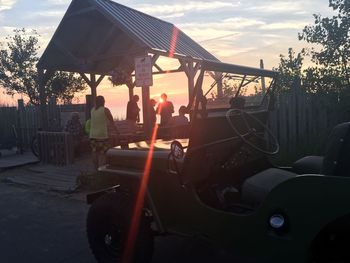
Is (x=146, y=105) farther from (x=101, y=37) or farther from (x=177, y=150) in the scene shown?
(x=177, y=150)

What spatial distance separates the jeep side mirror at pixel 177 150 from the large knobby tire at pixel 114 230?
713 millimetres

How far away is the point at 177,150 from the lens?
370 cm

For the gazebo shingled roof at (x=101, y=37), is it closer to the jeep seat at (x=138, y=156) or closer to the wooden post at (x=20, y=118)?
the wooden post at (x=20, y=118)

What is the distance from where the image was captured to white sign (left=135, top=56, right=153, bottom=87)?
8.01 meters

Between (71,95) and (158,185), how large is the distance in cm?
1581

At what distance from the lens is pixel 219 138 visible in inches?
150

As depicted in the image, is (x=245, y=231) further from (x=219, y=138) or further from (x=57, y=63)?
(x=57, y=63)

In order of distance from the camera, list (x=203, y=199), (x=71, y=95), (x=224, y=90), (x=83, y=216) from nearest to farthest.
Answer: (x=203, y=199) < (x=224, y=90) < (x=83, y=216) < (x=71, y=95)

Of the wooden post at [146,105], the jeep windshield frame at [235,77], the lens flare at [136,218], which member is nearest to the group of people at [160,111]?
the wooden post at [146,105]

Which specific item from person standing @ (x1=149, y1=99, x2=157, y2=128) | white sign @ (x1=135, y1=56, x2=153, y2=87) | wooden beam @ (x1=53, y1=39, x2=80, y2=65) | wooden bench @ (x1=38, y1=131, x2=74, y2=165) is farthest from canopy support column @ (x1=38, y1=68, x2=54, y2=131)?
white sign @ (x1=135, y1=56, x2=153, y2=87)

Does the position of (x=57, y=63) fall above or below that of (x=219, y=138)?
above

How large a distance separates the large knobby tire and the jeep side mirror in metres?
0.71

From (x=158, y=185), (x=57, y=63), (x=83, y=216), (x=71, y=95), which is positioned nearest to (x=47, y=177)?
(x=83, y=216)

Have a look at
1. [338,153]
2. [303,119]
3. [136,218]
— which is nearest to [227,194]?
[136,218]
